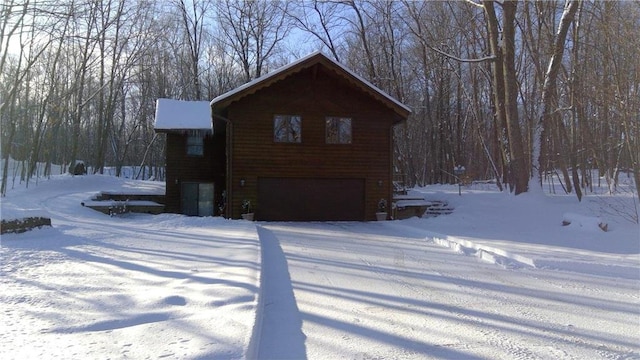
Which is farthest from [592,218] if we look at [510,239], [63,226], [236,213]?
[63,226]

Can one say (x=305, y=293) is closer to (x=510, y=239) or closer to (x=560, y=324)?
(x=560, y=324)

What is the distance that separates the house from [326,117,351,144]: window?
39 millimetres

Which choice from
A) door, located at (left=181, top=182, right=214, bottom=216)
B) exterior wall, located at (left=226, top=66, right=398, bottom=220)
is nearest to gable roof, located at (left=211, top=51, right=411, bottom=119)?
exterior wall, located at (left=226, top=66, right=398, bottom=220)

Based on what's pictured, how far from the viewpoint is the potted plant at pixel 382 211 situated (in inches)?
747

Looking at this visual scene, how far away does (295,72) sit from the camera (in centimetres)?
1805

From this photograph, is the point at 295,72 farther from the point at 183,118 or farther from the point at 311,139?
the point at 183,118

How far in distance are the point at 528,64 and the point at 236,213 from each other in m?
21.8

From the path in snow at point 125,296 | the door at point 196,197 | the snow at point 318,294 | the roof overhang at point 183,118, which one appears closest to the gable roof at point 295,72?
the roof overhang at point 183,118

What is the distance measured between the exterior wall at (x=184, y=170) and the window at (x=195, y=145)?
14cm

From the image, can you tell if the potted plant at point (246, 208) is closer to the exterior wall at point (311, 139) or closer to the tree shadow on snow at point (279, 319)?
the exterior wall at point (311, 139)

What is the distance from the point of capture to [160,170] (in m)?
46.7

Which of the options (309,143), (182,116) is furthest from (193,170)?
(309,143)

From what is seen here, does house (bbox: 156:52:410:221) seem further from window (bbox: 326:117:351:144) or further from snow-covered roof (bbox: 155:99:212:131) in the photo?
snow-covered roof (bbox: 155:99:212:131)

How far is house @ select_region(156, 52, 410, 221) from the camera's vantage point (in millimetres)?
17812
